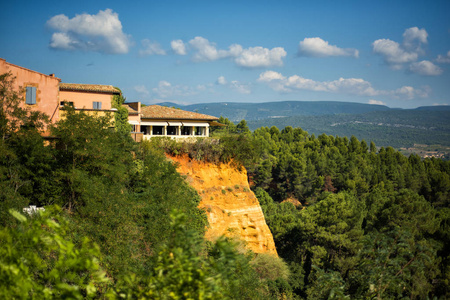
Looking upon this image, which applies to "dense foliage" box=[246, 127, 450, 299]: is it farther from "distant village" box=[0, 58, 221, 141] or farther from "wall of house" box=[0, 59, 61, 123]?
"wall of house" box=[0, 59, 61, 123]

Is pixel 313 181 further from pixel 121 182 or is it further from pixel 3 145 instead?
pixel 3 145

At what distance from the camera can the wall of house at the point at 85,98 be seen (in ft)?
91.4

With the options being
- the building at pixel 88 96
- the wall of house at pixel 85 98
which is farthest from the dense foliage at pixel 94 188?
the wall of house at pixel 85 98

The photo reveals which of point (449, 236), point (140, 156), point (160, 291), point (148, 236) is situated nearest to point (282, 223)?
point (449, 236)

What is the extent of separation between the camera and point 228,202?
29969mm

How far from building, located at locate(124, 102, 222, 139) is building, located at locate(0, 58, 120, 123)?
2.78 metres

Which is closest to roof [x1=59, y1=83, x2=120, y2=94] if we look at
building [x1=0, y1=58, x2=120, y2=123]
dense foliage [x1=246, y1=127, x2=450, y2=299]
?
building [x1=0, y1=58, x2=120, y2=123]

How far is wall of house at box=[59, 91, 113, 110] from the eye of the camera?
91.4 feet

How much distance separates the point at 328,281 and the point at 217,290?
6.32 m

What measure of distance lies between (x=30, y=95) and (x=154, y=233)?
11386mm

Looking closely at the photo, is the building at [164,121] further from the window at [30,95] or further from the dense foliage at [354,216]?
the window at [30,95]

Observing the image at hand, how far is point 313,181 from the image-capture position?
7000cm

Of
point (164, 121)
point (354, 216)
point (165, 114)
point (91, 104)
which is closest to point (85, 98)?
point (91, 104)

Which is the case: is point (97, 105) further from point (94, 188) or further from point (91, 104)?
point (94, 188)
